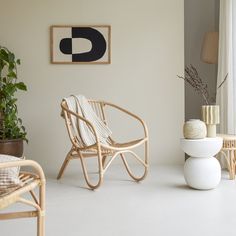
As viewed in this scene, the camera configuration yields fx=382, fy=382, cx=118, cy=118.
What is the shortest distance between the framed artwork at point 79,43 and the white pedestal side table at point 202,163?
5.68ft

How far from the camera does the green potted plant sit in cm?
392

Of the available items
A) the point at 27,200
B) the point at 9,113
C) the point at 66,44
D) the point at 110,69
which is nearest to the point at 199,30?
the point at 110,69

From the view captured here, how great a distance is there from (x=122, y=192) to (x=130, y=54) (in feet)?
6.16

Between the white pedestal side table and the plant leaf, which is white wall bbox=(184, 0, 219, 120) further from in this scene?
the plant leaf

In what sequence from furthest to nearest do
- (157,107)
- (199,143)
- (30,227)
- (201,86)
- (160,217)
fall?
1. (157,107)
2. (201,86)
3. (199,143)
4. (160,217)
5. (30,227)

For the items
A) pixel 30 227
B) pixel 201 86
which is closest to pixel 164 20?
pixel 201 86

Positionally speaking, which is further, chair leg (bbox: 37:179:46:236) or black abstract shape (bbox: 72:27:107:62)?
black abstract shape (bbox: 72:27:107:62)

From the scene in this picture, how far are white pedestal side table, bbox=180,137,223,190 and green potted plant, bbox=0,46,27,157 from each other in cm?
178

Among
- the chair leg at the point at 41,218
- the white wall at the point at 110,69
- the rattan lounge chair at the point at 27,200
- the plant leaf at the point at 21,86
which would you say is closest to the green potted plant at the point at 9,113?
the plant leaf at the point at 21,86

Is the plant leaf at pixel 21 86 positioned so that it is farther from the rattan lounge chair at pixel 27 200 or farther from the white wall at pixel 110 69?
the rattan lounge chair at pixel 27 200

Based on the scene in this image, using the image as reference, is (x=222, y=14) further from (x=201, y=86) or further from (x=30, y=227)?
(x=30, y=227)

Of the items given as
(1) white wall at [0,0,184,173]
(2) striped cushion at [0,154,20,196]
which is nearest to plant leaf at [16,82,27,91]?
(1) white wall at [0,0,184,173]

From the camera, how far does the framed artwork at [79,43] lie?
14.4 ft

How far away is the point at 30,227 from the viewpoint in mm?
2363
